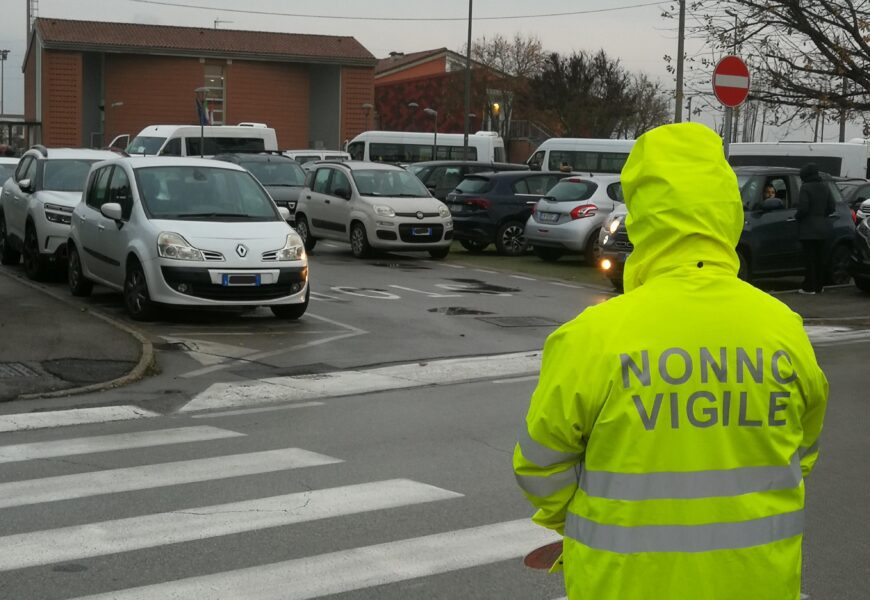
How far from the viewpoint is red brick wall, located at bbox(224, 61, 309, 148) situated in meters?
67.4

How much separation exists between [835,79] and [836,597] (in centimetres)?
1623

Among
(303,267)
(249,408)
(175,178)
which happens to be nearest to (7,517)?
(249,408)

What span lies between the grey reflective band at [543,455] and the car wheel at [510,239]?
22.8 metres

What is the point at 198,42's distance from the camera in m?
66.9

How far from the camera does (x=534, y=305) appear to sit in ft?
56.5

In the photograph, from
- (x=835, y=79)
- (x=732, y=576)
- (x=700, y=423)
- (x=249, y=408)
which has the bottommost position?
(x=249, y=408)

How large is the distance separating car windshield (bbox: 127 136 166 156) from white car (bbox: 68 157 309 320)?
2483 centimetres

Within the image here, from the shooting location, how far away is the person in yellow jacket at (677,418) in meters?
2.78

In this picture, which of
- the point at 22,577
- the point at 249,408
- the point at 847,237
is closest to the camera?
the point at 22,577

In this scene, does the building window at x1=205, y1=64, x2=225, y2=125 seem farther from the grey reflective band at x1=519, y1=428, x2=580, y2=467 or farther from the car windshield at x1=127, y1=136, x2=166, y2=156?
the grey reflective band at x1=519, y1=428, x2=580, y2=467

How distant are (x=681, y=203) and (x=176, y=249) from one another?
11619 millimetres

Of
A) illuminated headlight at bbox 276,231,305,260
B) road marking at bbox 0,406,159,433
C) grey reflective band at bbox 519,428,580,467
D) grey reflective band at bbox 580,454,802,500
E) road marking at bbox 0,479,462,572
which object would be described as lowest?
road marking at bbox 0,406,159,433

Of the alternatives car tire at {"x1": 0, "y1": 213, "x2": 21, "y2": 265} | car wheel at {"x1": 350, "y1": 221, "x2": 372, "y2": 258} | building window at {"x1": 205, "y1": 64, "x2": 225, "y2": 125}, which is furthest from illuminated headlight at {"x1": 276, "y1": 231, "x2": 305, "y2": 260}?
building window at {"x1": 205, "y1": 64, "x2": 225, "y2": 125}

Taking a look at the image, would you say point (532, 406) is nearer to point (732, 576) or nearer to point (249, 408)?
point (732, 576)
